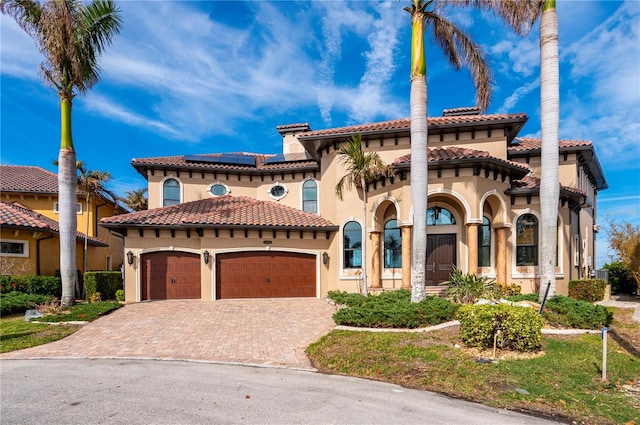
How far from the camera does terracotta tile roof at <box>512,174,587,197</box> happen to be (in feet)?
49.0

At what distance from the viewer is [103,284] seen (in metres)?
16.4

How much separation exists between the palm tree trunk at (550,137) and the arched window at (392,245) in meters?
6.77

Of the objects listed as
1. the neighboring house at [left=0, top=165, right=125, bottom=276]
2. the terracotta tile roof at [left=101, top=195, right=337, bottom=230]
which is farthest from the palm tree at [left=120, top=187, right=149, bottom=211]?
the terracotta tile roof at [left=101, top=195, right=337, bottom=230]

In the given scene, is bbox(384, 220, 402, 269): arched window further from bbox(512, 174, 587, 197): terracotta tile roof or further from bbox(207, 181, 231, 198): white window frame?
bbox(207, 181, 231, 198): white window frame

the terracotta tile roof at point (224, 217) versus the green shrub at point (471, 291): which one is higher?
the terracotta tile roof at point (224, 217)

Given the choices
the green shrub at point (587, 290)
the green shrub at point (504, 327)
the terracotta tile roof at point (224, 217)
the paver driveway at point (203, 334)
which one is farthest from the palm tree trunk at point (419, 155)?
the green shrub at point (587, 290)

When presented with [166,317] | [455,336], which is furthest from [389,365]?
[166,317]

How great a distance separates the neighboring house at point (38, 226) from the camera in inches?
642

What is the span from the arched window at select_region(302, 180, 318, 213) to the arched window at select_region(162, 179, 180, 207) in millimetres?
7612

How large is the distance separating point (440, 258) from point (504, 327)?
8712 millimetres

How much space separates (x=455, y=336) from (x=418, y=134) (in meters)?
5.96

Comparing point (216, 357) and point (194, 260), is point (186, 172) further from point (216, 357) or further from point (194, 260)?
point (216, 357)

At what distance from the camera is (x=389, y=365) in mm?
6988

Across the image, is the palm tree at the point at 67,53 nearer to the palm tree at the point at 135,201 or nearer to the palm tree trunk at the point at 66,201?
the palm tree trunk at the point at 66,201
